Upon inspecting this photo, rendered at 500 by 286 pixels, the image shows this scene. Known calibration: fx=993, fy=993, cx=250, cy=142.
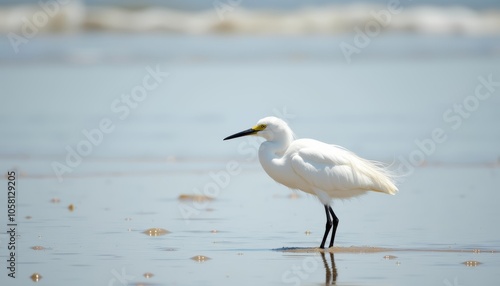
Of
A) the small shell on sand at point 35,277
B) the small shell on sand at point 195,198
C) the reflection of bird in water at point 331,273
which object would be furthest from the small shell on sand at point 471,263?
the small shell on sand at point 195,198

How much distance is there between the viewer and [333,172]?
9812 millimetres

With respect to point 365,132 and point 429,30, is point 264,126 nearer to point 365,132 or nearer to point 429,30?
point 365,132

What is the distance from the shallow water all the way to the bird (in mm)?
471

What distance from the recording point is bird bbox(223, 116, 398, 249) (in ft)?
32.1

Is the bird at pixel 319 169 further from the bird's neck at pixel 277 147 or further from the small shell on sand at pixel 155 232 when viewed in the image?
the small shell on sand at pixel 155 232

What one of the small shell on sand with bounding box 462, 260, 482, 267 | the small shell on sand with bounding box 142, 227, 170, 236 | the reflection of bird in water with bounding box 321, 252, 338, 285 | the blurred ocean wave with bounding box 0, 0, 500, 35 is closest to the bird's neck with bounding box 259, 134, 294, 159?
the small shell on sand with bounding box 142, 227, 170, 236

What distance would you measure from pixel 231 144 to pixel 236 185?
3.71 metres

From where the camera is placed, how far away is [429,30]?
156 ft

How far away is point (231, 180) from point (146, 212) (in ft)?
8.19

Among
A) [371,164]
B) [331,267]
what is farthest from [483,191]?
[331,267]

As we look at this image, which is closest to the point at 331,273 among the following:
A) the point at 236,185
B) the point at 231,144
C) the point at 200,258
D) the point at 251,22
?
the point at 200,258

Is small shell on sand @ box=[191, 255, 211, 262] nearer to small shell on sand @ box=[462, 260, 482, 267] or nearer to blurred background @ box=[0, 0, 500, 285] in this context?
blurred background @ box=[0, 0, 500, 285]

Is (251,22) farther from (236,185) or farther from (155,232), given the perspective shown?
(155,232)

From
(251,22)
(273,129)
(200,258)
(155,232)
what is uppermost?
(251,22)
